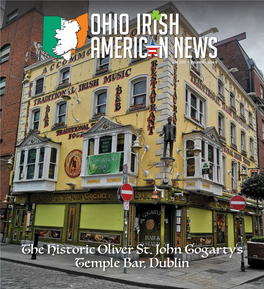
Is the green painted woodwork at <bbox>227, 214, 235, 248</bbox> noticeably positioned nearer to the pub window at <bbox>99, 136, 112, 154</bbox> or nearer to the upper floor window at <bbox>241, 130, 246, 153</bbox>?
the upper floor window at <bbox>241, 130, 246, 153</bbox>

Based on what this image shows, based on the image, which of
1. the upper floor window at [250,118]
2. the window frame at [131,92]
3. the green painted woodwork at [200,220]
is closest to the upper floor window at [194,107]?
A: the window frame at [131,92]

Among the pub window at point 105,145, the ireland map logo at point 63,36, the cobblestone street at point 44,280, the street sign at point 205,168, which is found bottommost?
the cobblestone street at point 44,280

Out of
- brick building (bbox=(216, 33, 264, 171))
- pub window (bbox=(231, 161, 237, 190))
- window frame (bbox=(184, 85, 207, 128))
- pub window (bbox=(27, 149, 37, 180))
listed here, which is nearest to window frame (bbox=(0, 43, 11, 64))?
pub window (bbox=(27, 149, 37, 180))

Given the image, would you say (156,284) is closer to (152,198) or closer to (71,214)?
(152,198)

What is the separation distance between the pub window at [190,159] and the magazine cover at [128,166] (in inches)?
2.5

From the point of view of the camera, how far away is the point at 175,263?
43.4 feet

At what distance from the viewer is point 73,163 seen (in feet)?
56.7

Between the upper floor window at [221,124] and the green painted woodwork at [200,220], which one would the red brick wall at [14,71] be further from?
the upper floor window at [221,124]

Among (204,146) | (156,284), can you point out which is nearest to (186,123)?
(204,146)

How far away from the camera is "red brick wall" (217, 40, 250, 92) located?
28.9m

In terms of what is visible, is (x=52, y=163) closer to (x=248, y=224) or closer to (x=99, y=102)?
A: (x=99, y=102)

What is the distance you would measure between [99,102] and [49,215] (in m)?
7.34

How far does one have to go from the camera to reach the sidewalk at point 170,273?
9.45 metres

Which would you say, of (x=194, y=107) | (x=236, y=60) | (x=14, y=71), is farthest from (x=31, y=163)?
(x=236, y=60)
